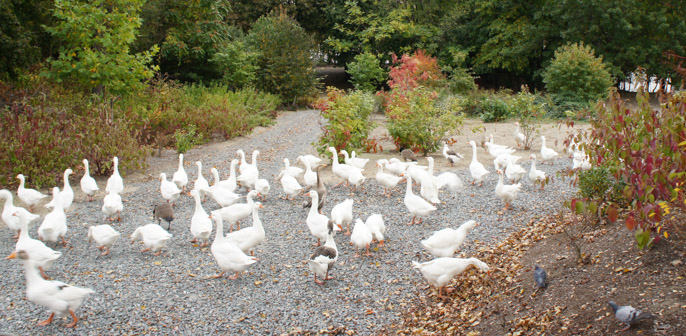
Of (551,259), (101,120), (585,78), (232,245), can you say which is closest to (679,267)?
(551,259)

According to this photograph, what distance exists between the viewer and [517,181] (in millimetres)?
9508

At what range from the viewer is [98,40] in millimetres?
12359

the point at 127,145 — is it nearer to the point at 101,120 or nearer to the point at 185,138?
the point at 101,120

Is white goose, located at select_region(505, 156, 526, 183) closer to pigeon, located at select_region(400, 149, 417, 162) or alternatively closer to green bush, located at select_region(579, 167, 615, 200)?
green bush, located at select_region(579, 167, 615, 200)

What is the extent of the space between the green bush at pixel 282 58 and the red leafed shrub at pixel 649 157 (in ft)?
59.5

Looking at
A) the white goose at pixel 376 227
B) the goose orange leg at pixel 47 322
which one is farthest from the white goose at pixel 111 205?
the white goose at pixel 376 227

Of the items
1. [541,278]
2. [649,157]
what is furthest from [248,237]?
[649,157]

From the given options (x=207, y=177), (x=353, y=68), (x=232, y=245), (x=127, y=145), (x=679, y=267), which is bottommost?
(x=353, y=68)

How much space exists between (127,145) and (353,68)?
16943mm

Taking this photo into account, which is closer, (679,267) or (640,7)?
(679,267)

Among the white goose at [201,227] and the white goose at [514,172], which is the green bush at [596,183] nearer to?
the white goose at [514,172]

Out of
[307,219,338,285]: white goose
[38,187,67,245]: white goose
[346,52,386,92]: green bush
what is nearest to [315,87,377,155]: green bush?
[307,219,338,285]: white goose

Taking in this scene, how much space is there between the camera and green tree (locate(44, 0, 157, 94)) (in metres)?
12.3

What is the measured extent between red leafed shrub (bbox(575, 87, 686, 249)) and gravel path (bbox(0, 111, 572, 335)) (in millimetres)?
2357
